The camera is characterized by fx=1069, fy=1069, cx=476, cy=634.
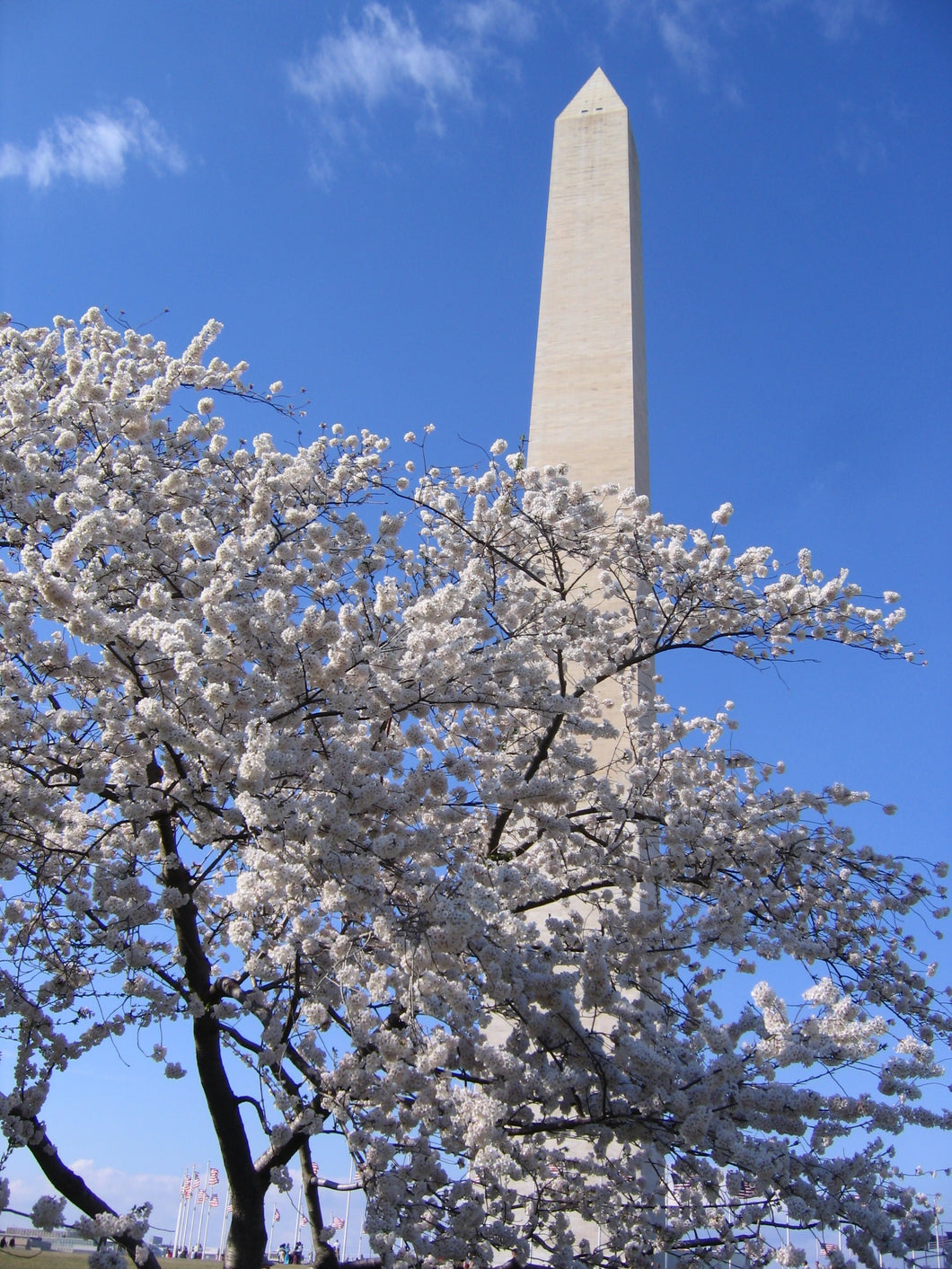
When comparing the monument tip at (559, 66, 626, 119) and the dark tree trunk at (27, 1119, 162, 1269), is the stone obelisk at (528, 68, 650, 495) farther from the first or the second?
the dark tree trunk at (27, 1119, 162, 1269)

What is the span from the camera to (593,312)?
12.9 meters

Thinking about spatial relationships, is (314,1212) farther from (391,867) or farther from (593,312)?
(593,312)

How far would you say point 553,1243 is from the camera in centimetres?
621

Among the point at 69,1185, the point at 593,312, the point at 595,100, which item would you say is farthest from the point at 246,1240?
the point at 595,100

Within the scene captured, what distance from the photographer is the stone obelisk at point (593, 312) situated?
12.1 m

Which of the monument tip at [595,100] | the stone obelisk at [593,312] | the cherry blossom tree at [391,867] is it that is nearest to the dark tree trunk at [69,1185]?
the cherry blossom tree at [391,867]

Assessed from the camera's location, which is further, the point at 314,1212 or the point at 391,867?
the point at 314,1212

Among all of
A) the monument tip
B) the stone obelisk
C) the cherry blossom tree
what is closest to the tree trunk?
the cherry blossom tree

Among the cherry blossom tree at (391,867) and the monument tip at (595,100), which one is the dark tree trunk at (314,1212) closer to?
the cherry blossom tree at (391,867)

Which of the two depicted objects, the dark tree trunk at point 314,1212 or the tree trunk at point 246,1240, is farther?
the dark tree trunk at point 314,1212

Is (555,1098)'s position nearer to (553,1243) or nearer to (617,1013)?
(617,1013)

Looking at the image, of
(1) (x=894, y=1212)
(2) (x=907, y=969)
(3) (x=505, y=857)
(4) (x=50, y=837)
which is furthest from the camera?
(2) (x=907, y=969)

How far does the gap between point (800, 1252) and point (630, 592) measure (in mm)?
4855

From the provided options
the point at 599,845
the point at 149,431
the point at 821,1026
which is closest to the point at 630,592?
the point at 599,845
